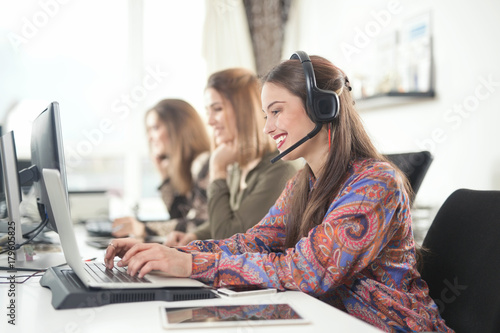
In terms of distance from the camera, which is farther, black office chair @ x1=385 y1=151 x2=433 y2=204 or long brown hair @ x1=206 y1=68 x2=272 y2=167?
long brown hair @ x1=206 y1=68 x2=272 y2=167

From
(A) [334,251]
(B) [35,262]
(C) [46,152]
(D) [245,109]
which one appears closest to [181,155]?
(D) [245,109]

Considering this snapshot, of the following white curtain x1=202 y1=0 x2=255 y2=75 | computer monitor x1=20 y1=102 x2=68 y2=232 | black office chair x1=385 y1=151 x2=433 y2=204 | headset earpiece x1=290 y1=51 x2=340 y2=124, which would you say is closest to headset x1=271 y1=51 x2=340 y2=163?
headset earpiece x1=290 y1=51 x2=340 y2=124

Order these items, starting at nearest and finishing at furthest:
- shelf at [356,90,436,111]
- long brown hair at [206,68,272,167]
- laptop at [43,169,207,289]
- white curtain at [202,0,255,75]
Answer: laptop at [43,169,207,289] → long brown hair at [206,68,272,167] → shelf at [356,90,436,111] → white curtain at [202,0,255,75]

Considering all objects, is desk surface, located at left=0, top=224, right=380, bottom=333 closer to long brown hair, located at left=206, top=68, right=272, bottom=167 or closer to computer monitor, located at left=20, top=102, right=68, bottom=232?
computer monitor, located at left=20, top=102, right=68, bottom=232

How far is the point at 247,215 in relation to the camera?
1.74 meters

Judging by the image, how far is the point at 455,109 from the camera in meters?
Result: 2.13

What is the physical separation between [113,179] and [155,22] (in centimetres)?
121

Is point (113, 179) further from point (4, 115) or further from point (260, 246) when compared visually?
point (260, 246)

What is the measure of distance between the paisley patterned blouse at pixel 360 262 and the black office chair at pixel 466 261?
0.05 m

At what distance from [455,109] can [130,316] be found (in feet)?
5.82

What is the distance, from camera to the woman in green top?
1.76 meters

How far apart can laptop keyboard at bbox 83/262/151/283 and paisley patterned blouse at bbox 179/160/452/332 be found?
0.12 m

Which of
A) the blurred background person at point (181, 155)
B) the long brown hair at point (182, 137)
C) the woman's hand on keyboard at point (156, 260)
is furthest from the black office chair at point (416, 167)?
the long brown hair at point (182, 137)

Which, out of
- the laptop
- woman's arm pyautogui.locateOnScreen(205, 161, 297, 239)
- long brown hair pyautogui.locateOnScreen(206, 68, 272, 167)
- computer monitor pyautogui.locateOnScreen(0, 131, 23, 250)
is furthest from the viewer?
long brown hair pyautogui.locateOnScreen(206, 68, 272, 167)
